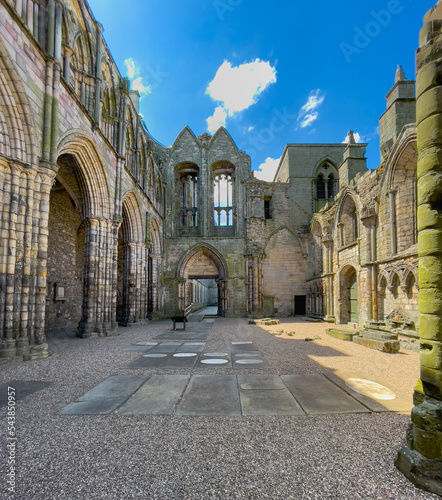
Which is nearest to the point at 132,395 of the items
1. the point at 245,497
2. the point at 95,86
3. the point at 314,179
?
the point at 245,497

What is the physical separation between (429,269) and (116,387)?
400 centimetres

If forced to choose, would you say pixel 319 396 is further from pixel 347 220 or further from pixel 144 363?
pixel 347 220

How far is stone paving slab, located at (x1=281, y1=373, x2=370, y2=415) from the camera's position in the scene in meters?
3.33

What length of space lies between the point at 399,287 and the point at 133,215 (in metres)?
11.3

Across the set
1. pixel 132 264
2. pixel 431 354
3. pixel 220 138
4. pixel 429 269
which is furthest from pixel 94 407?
pixel 220 138

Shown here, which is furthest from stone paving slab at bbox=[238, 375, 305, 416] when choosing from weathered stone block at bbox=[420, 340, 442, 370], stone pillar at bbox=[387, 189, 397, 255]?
stone pillar at bbox=[387, 189, 397, 255]

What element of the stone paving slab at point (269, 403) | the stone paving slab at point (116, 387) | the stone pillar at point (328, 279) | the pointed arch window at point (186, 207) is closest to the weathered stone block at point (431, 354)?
the stone paving slab at point (269, 403)

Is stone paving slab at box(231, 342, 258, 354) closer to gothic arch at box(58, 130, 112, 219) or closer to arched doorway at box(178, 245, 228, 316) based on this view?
gothic arch at box(58, 130, 112, 219)

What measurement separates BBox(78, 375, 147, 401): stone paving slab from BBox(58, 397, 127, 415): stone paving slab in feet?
0.46

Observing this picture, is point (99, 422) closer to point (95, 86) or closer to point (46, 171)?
point (46, 171)

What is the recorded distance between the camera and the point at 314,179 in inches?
824

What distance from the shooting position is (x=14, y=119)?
6156mm

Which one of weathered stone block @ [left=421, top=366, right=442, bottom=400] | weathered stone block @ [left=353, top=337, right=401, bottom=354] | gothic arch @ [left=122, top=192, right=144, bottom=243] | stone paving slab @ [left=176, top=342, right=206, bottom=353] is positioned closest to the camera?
weathered stone block @ [left=421, top=366, right=442, bottom=400]

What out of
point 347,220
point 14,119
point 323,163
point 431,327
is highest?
point 323,163
